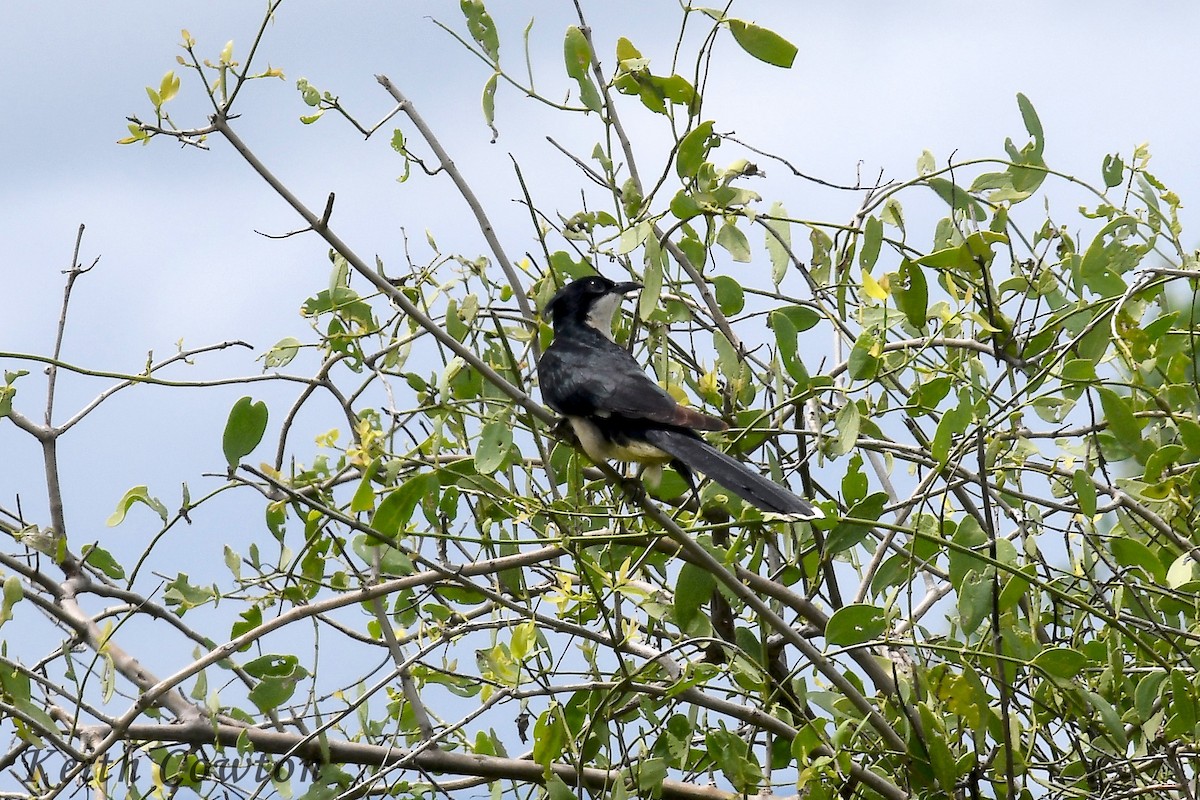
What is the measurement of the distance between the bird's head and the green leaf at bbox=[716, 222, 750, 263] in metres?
0.96

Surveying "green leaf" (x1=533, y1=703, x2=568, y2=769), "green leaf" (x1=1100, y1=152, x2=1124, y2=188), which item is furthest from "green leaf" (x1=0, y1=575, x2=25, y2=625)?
"green leaf" (x1=1100, y1=152, x2=1124, y2=188)

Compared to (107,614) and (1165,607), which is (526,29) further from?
(1165,607)

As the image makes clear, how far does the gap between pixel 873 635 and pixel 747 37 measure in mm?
1470

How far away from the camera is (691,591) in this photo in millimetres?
2992

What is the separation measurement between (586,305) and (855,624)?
1925 mm

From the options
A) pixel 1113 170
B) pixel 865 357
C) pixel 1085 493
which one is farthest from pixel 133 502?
pixel 1113 170

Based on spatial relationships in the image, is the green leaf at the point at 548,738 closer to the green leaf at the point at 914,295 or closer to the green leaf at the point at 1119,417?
the green leaf at the point at 914,295

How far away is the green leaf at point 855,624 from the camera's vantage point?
2.78 metres

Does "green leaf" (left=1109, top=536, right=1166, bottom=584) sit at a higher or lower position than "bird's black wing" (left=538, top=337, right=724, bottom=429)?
lower

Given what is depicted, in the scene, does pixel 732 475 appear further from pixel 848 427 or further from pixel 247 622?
pixel 247 622

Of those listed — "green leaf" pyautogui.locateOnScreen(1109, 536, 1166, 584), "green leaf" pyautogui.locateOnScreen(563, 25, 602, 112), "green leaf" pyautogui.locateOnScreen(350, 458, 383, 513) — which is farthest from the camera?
"green leaf" pyautogui.locateOnScreen(563, 25, 602, 112)

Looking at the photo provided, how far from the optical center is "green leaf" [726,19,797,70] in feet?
10.3

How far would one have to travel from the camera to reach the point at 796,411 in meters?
3.51

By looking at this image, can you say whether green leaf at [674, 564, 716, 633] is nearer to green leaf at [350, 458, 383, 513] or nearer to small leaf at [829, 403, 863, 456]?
small leaf at [829, 403, 863, 456]
